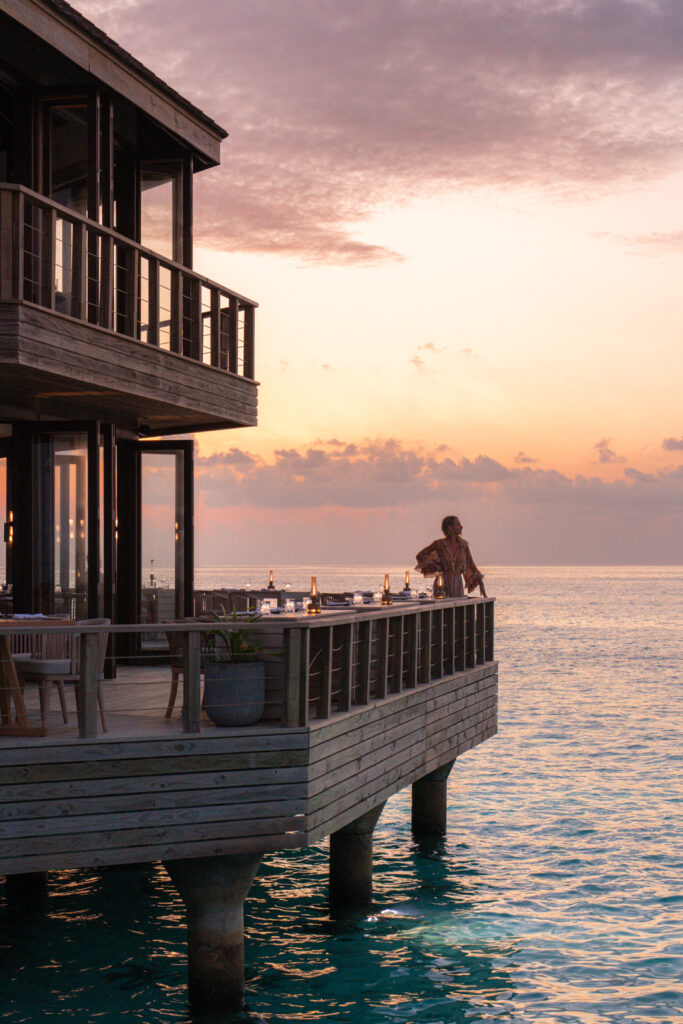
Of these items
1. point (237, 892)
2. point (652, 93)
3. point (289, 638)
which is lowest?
point (237, 892)

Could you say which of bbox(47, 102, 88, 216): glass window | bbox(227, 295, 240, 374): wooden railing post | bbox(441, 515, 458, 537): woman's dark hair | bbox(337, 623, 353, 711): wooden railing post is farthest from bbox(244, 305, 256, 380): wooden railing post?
bbox(337, 623, 353, 711): wooden railing post

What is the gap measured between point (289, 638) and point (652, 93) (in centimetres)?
2201

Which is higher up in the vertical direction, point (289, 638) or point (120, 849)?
point (289, 638)

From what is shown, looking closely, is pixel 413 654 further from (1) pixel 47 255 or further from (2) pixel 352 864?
(1) pixel 47 255

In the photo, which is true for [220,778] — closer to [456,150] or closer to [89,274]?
[89,274]

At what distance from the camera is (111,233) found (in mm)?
11117

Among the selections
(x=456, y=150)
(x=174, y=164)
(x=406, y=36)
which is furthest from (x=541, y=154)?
(x=174, y=164)

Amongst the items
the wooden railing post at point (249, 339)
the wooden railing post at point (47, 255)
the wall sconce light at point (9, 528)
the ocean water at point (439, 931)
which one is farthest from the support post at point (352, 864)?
→ the wooden railing post at point (47, 255)

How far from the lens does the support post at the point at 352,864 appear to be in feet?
39.5

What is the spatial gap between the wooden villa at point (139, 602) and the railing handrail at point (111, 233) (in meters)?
0.03

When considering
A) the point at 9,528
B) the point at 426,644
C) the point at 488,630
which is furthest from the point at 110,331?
the point at 488,630

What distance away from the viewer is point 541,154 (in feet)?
102

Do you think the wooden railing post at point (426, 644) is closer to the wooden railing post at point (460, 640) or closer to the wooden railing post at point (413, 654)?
the wooden railing post at point (413, 654)

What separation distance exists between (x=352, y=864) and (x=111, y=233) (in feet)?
23.7
